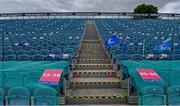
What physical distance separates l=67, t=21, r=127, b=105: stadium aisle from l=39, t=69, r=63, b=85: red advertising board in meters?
0.95

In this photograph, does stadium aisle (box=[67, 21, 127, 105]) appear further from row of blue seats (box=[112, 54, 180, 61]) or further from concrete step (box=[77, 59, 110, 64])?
row of blue seats (box=[112, 54, 180, 61])

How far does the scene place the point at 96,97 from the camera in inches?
518

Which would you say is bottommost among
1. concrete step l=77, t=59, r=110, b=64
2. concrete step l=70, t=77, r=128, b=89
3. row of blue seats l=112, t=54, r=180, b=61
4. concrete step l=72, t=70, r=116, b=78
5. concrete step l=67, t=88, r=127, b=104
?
concrete step l=67, t=88, r=127, b=104

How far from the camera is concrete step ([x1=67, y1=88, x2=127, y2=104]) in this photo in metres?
13.0

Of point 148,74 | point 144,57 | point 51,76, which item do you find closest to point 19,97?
point 51,76

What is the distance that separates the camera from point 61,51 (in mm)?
18609

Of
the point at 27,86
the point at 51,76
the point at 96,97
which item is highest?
the point at 51,76

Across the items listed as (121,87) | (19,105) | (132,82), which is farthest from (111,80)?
(19,105)

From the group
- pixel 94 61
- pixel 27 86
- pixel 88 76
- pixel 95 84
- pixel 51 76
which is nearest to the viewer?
pixel 27 86

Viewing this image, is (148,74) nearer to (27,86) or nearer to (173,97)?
(173,97)

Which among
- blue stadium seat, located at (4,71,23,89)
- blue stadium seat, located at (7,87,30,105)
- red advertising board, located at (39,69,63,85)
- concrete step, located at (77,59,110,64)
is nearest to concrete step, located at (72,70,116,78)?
concrete step, located at (77,59,110,64)

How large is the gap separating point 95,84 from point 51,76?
271 centimetres

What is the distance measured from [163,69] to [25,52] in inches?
315

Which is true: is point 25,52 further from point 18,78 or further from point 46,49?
point 18,78
